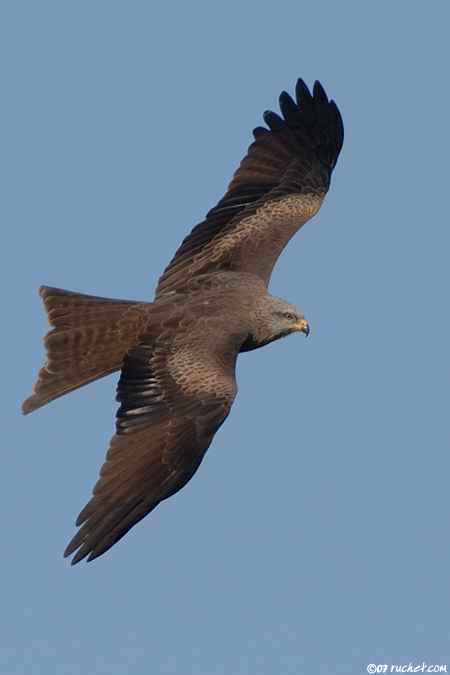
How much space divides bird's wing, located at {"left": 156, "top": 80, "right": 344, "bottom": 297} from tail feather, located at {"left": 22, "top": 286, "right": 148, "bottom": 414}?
1.04m

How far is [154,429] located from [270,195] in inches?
180

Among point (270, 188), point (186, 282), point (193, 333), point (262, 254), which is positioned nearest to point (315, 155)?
point (270, 188)

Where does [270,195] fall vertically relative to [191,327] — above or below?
above

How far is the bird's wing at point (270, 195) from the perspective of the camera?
14.3 meters

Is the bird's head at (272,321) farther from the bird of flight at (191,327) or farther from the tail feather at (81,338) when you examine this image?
the tail feather at (81,338)

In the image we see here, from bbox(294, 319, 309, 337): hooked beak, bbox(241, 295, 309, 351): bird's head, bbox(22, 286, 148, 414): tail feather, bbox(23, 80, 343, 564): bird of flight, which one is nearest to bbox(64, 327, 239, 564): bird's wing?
bbox(23, 80, 343, 564): bird of flight

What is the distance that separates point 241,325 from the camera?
13.0m

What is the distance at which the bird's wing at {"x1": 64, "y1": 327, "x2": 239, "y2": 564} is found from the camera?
429 inches

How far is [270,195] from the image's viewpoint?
1528 centimetres

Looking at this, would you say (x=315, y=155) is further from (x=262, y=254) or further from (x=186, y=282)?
(x=186, y=282)

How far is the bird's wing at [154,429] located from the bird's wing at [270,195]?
5.22 ft

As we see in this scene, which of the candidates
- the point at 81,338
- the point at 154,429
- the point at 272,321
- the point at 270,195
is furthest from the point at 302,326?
the point at 154,429

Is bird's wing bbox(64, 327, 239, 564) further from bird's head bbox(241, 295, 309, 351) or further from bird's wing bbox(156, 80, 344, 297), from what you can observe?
bird's wing bbox(156, 80, 344, 297)

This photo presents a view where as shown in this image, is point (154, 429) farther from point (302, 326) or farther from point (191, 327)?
point (302, 326)
